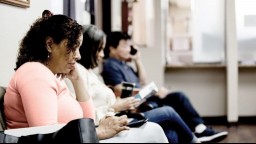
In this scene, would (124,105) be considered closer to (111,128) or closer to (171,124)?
(171,124)

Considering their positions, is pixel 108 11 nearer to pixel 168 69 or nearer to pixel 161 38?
pixel 161 38

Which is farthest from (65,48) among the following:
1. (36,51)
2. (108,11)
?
(108,11)

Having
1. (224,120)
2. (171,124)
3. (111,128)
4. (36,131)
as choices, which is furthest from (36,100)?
(224,120)

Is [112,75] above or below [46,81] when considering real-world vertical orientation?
below

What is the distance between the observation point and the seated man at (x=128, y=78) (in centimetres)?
356

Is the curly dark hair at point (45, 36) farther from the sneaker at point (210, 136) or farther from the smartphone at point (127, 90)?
the sneaker at point (210, 136)

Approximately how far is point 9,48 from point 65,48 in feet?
1.46

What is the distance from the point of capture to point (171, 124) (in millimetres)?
2697

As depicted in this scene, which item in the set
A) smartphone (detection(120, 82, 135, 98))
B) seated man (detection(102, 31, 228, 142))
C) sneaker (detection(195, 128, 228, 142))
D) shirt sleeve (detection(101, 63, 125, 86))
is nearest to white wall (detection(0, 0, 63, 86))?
smartphone (detection(120, 82, 135, 98))

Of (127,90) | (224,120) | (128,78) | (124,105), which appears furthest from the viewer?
(224,120)

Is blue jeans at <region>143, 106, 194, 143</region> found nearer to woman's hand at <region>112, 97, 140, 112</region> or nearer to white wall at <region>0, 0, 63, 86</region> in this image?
woman's hand at <region>112, 97, 140, 112</region>

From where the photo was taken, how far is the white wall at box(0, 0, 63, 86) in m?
1.94

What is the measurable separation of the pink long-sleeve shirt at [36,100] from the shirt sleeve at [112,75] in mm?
1769

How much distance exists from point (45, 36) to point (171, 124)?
125cm
